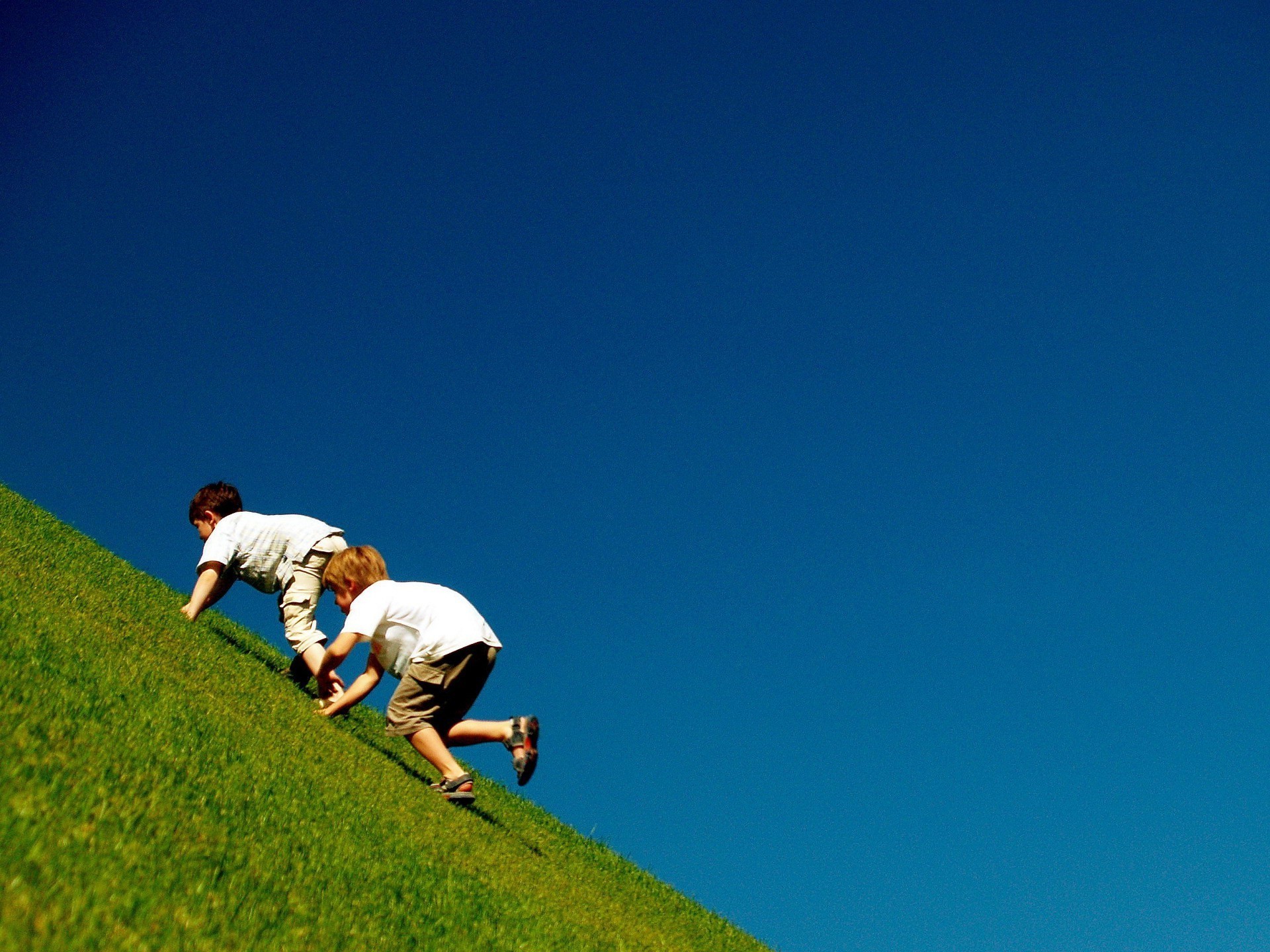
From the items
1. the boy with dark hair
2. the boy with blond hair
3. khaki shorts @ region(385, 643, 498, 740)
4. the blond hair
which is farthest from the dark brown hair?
khaki shorts @ region(385, 643, 498, 740)

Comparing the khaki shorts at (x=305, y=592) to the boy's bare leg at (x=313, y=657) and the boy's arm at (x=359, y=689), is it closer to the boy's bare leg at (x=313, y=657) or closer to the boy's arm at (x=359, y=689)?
the boy's bare leg at (x=313, y=657)

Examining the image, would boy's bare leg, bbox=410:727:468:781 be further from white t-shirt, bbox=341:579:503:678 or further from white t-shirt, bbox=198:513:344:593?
white t-shirt, bbox=198:513:344:593

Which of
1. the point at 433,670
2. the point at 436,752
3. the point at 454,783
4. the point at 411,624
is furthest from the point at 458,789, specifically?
the point at 411,624

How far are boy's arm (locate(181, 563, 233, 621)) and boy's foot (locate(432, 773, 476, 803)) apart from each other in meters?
3.58

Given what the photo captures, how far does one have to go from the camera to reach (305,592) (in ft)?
32.3

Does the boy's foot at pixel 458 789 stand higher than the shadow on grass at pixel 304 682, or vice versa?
the shadow on grass at pixel 304 682

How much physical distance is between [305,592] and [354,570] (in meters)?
1.89

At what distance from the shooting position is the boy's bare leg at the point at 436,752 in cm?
Result: 734

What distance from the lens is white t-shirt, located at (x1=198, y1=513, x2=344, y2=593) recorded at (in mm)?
9812

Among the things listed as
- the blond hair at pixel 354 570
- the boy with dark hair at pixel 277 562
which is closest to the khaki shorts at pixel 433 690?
the blond hair at pixel 354 570

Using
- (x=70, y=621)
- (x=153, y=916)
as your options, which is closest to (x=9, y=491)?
(x=70, y=621)

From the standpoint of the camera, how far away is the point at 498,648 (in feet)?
25.6

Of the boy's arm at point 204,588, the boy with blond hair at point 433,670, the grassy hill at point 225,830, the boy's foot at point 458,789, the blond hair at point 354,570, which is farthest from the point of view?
the boy's arm at point 204,588

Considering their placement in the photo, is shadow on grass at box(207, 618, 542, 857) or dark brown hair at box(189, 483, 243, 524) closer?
shadow on grass at box(207, 618, 542, 857)
